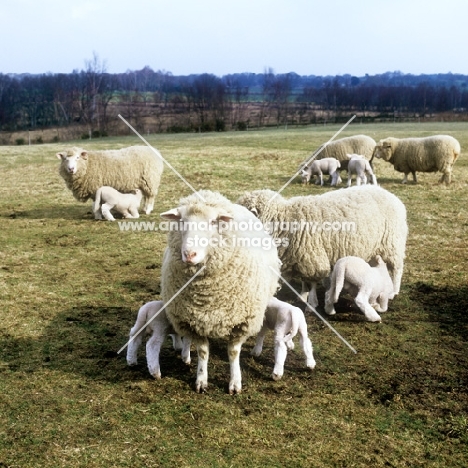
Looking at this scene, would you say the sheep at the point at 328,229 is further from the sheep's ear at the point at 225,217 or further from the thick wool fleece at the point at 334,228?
the sheep's ear at the point at 225,217

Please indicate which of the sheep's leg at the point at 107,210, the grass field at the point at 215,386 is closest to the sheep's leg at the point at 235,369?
the grass field at the point at 215,386

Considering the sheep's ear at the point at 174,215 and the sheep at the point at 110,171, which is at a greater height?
the sheep's ear at the point at 174,215

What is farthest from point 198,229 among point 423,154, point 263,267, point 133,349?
point 423,154

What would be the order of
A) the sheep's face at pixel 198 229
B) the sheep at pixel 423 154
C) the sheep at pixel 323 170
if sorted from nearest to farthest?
the sheep's face at pixel 198 229
the sheep at pixel 423 154
the sheep at pixel 323 170

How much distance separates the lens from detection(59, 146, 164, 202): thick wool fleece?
13703mm

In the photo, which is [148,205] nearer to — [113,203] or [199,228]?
[113,203]

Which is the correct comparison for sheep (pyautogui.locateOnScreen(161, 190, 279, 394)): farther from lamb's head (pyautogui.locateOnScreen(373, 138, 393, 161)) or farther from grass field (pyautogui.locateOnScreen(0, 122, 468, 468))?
lamb's head (pyautogui.locateOnScreen(373, 138, 393, 161))

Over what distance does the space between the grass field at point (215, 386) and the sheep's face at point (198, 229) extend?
1.47 metres

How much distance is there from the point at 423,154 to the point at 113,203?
11.2m

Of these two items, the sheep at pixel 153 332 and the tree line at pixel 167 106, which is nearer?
the sheep at pixel 153 332

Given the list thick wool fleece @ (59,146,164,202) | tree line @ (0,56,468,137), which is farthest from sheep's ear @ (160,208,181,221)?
tree line @ (0,56,468,137)

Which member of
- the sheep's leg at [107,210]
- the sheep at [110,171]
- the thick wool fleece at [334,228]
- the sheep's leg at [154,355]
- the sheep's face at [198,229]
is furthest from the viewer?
the sheep at [110,171]

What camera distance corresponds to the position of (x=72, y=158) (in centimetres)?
1343

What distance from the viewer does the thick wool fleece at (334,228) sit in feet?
25.9
